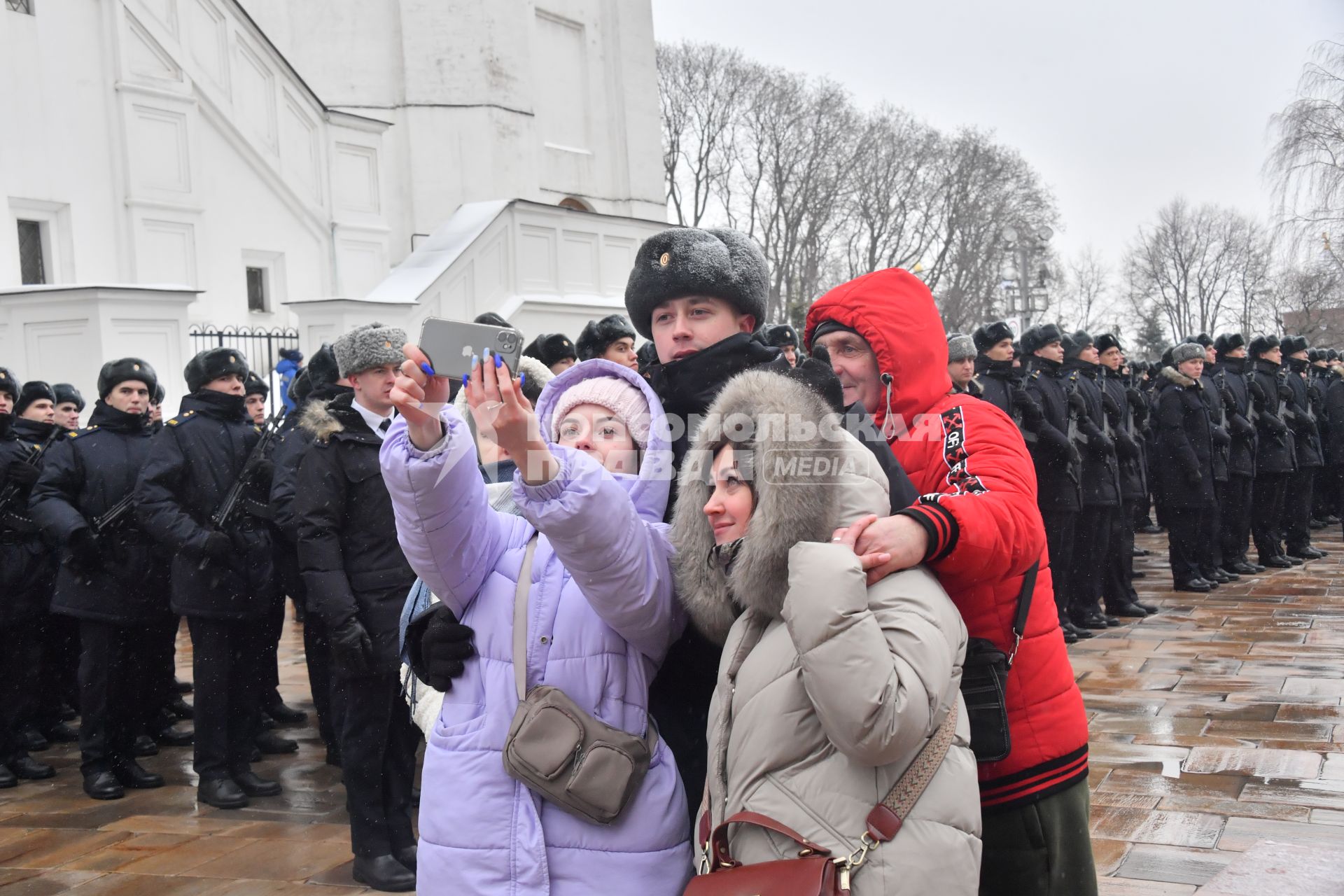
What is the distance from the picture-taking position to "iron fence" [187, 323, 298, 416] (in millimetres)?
14617

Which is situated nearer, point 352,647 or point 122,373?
point 352,647

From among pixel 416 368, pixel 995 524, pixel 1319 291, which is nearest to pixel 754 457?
pixel 995 524

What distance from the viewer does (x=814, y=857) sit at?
1954 millimetres

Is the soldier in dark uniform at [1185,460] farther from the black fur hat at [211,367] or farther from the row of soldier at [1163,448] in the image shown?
the black fur hat at [211,367]

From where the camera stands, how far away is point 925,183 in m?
46.9

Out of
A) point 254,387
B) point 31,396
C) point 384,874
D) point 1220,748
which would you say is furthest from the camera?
point 254,387

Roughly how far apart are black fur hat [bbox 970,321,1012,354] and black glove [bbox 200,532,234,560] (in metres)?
5.18

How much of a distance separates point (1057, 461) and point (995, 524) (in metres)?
6.62

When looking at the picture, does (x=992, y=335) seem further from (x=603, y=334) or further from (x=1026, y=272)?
(x=1026, y=272)

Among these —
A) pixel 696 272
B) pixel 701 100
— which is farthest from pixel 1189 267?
pixel 696 272

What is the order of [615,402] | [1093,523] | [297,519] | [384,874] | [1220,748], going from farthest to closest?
[1093,523], [1220,748], [297,519], [384,874], [615,402]

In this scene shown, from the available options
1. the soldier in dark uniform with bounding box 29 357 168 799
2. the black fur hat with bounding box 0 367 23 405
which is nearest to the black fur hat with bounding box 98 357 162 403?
the soldier in dark uniform with bounding box 29 357 168 799

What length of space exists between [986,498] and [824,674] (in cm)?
58

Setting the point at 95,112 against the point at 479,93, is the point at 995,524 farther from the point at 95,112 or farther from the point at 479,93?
the point at 479,93
